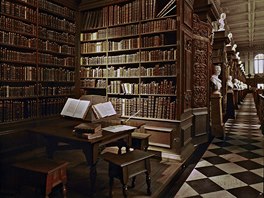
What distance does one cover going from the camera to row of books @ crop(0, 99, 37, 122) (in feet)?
11.0

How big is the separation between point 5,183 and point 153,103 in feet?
7.34

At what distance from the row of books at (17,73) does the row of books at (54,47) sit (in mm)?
420

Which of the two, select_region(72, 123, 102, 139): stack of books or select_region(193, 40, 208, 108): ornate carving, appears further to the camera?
select_region(193, 40, 208, 108): ornate carving

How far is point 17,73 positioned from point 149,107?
80.9 inches

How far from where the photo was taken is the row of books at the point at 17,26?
10.8ft

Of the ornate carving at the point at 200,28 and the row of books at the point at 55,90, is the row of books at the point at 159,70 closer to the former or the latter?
the ornate carving at the point at 200,28

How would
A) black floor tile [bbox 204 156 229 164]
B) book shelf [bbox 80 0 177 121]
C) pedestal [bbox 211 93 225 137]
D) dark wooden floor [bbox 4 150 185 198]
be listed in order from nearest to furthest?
dark wooden floor [bbox 4 150 185 198], black floor tile [bbox 204 156 229 164], book shelf [bbox 80 0 177 121], pedestal [bbox 211 93 225 137]

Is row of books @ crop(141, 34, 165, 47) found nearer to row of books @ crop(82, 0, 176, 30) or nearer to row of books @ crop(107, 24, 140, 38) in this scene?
row of books @ crop(107, 24, 140, 38)

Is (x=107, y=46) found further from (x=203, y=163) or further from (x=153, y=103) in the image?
(x=203, y=163)

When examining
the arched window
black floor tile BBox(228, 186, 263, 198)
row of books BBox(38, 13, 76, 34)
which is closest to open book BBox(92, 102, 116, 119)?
black floor tile BBox(228, 186, 263, 198)

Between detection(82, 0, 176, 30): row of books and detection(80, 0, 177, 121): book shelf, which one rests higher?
detection(82, 0, 176, 30): row of books

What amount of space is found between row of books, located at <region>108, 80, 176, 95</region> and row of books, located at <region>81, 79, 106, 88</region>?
190 millimetres

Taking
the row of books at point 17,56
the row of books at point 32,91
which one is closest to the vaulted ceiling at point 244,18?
the row of books at point 32,91

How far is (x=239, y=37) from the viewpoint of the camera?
15672 millimetres
